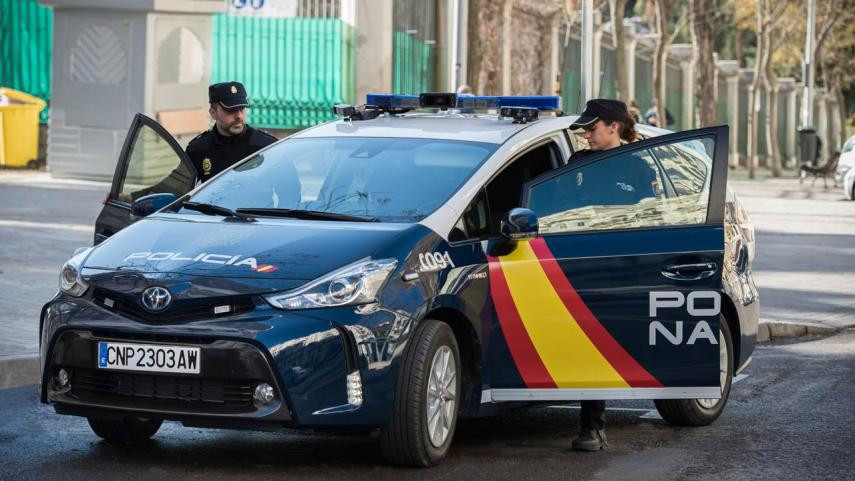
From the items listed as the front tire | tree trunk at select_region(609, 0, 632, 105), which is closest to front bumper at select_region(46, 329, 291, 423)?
the front tire

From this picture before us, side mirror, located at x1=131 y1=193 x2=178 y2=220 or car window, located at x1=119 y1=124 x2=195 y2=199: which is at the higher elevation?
car window, located at x1=119 y1=124 x2=195 y2=199

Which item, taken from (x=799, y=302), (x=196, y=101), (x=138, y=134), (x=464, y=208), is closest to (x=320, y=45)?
(x=196, y=101)

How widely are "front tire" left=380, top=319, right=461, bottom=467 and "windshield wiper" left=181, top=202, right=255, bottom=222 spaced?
1.12 metres

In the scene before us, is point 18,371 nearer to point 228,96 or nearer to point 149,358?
point 228,96

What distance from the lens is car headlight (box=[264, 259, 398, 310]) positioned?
6.75m

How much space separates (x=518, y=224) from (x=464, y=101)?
1637mm

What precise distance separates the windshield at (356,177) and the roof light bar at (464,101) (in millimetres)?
638

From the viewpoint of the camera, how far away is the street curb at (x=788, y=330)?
1287cm

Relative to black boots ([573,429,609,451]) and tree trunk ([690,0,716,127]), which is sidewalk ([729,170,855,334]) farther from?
tree trunk ([690,0,716,127])

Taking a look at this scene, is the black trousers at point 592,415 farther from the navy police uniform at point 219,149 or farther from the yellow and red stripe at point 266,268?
the navy police uniform at point 219,149

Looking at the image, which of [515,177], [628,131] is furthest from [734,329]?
[515,177]

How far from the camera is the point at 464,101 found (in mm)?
8906

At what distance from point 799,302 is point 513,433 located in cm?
681

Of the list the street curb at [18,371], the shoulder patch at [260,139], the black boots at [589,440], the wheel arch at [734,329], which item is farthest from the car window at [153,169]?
the wheel arch at [734,329]
